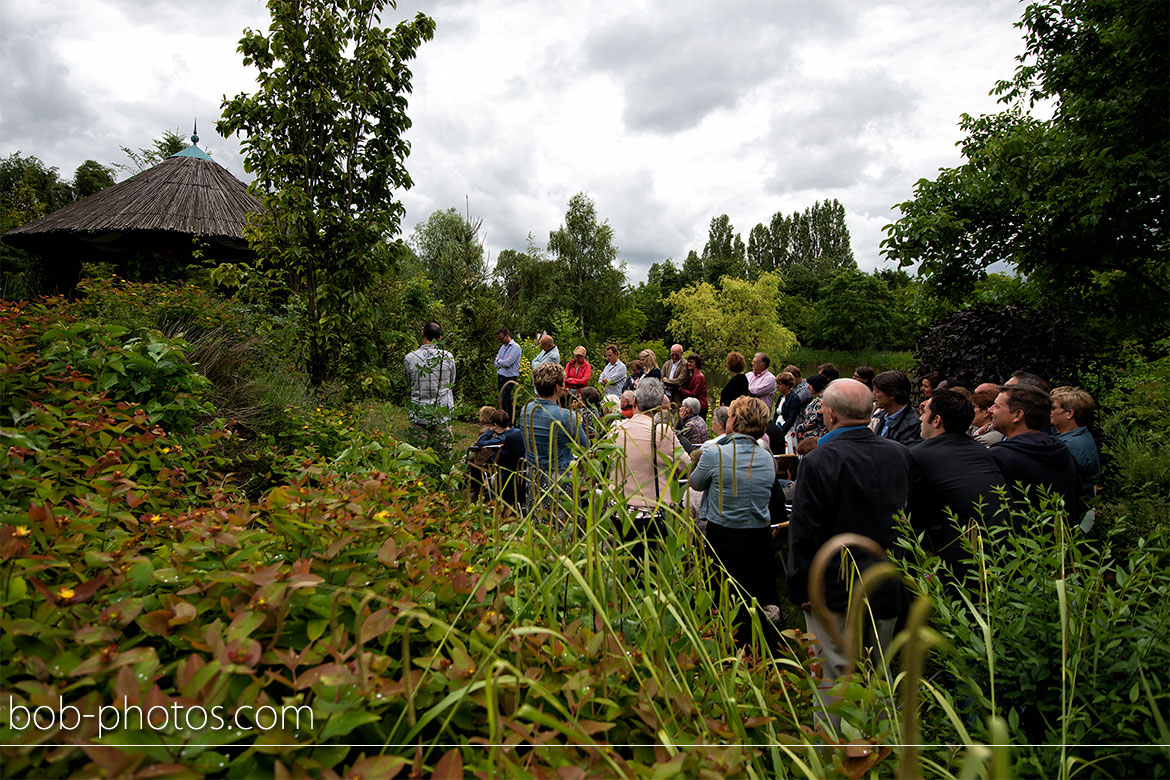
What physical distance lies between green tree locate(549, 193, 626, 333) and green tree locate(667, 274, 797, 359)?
6.35 m

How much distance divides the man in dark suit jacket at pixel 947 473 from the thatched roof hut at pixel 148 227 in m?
13.7

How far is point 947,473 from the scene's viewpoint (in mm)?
3195

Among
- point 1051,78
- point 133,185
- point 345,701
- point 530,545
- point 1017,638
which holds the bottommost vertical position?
point 1017,638

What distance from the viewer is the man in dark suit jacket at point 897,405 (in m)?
4.65

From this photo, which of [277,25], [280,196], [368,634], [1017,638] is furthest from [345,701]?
[277,25]

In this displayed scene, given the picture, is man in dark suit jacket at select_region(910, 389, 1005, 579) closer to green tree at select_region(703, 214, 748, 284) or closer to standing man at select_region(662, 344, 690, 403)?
standing man at select_region(662, 344, 690, 403)

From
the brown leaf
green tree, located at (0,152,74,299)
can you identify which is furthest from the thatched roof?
the brown leaf

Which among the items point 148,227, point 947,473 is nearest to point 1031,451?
point 947,473

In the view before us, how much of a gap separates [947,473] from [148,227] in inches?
629

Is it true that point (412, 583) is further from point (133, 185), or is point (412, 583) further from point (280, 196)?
point (133, 185)

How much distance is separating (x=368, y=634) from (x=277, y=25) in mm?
7079

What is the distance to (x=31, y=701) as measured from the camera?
0.77 m

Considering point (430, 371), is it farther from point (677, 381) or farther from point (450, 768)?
point (450, 768)

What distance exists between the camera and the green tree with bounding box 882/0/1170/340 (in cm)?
578
